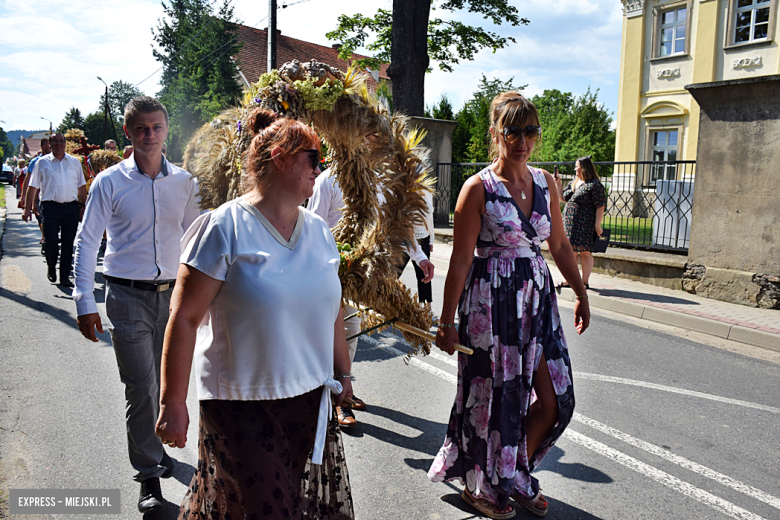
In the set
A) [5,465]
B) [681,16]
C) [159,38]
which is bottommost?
[5,465]

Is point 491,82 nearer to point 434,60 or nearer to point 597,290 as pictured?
point 434,60

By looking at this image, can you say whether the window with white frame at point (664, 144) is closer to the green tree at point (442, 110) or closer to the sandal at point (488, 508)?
the green tree at point (442, 110)

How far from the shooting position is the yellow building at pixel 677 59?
20219 mm

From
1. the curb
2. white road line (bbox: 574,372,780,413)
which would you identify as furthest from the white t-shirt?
the curb

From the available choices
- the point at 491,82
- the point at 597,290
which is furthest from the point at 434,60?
the point at 597,290

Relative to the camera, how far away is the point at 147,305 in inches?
122

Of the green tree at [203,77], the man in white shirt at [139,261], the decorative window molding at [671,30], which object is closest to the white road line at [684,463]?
the man in white shirt at [139,261]

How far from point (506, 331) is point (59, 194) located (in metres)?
7.70

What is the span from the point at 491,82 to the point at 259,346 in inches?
1441

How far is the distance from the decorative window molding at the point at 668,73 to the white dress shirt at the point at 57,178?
839 inches

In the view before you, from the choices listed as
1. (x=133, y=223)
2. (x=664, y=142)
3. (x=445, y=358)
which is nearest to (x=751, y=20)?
(x=664, y=142)

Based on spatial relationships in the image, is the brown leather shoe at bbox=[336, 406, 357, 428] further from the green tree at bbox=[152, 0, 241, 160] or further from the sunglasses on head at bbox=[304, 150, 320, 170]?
the green tree at bbox=[152, 0, 241, 160]

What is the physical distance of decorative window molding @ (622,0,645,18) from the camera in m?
23.1

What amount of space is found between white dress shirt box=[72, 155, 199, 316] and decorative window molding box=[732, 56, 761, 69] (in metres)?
22.7
